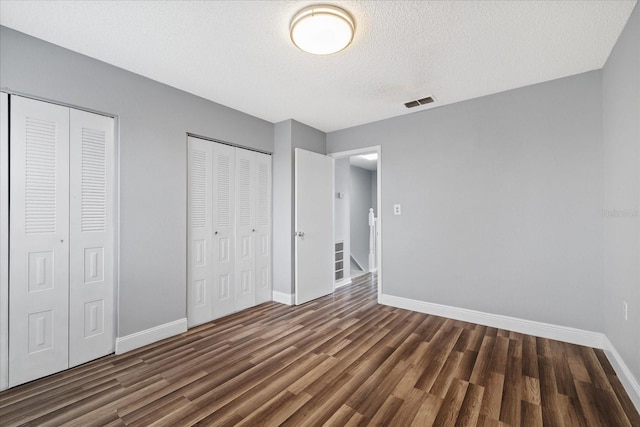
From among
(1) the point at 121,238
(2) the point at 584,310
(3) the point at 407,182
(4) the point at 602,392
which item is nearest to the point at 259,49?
(1) the point at 121,238

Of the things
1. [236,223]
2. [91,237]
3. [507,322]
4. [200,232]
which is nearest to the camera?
[91,237]

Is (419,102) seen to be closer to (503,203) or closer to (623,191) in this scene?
(503,203)

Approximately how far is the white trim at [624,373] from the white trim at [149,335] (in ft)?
11.8

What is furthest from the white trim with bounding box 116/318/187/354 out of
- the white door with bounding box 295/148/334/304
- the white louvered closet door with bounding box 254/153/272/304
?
the white door with bounding box 295/148/334/304

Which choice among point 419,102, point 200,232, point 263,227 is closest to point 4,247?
point 200,232

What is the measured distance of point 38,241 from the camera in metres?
2.06

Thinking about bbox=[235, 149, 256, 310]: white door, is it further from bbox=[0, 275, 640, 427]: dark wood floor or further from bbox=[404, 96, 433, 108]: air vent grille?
bbox=[404, 96, 433, 108]: air vent grille

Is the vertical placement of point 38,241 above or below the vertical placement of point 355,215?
below

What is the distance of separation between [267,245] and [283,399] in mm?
2270

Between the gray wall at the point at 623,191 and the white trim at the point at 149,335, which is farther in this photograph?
the white trim at the point at 149,335

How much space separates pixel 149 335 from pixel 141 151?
1.75m

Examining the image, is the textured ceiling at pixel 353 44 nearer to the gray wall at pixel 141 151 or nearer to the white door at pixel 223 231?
the gray wall at pixel 141 151

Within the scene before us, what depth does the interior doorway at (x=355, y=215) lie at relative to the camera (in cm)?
482

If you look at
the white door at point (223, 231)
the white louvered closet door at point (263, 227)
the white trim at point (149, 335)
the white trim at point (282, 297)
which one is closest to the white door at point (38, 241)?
the white trim at point (149, 335)
